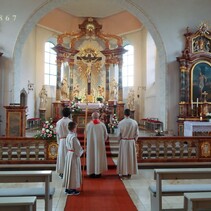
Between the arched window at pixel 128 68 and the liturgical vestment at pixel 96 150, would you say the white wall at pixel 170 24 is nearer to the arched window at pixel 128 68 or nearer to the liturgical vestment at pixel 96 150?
the arched window at pixel 128 68

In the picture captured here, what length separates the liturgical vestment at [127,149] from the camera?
24.7ft

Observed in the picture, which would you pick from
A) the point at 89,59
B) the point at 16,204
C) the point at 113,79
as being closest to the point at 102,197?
the point at 16,204

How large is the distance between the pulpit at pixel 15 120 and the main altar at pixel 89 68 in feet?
23.0

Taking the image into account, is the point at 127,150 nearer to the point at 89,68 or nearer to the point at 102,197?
the point at 102,197

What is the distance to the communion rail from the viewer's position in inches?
342

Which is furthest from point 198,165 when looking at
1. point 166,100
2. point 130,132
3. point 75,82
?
Answer: point 75,82

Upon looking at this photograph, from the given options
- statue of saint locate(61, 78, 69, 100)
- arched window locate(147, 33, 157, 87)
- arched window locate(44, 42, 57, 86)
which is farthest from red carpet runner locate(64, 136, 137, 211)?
arched window locate(44, 42, 57, 86)

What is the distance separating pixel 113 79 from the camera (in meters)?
20.3

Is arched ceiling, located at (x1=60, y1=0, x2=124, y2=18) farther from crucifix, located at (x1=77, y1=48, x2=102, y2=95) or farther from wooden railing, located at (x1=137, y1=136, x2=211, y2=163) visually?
wooden railing, located at (x1=137, y1=136, x2=211, y2=163)

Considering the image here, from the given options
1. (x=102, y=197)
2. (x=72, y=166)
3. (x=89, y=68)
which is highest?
(x=89, y=68)

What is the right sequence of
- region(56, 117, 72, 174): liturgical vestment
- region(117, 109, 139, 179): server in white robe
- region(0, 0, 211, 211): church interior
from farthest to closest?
region(0, 0, 211, 211): church interior → region(117, 109, 139, 179): server in white robe → region(56, 117, 72, 174): liturgical vestment

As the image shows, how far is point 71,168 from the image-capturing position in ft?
19.5

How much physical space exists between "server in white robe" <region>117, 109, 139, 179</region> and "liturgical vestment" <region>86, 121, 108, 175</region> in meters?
0.42

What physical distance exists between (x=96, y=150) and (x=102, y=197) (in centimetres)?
177
